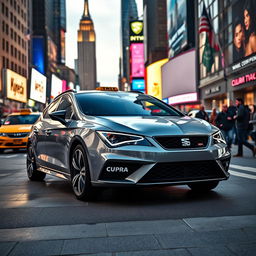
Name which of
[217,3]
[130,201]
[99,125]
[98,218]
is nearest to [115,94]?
[99,125]

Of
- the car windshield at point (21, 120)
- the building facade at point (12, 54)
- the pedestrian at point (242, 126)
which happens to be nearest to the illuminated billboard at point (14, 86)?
the building facade at point (12, 54)

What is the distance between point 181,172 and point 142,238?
1774 millimetres

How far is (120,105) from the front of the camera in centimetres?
673

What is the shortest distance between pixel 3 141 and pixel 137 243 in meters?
14.4

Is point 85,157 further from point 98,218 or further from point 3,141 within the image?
point 3,141

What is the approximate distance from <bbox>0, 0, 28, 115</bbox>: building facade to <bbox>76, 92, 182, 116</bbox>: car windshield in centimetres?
5582

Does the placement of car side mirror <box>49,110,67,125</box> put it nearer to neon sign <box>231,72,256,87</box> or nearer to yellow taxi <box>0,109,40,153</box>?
yellow taxi <box>0,109,40,153</box>

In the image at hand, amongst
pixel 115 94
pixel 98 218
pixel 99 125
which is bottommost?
pixel 98 218

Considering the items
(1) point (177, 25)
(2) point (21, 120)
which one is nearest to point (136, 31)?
(1) point (177, 25)

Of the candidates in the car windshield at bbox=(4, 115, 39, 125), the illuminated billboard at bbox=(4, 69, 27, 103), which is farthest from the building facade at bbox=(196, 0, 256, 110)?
the illuminated billboard at bbox=(4, 69, 27, 103)

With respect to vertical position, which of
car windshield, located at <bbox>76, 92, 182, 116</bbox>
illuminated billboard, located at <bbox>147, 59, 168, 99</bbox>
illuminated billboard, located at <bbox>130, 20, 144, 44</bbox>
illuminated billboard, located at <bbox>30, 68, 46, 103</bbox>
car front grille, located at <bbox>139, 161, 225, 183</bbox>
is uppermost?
illuminated billboard, located at <bbox>130, 20, 144, 44</bbox>

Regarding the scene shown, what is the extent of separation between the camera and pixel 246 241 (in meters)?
3.70

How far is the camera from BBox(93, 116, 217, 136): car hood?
18.1ft

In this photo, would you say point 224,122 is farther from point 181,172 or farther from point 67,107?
point 181,172
